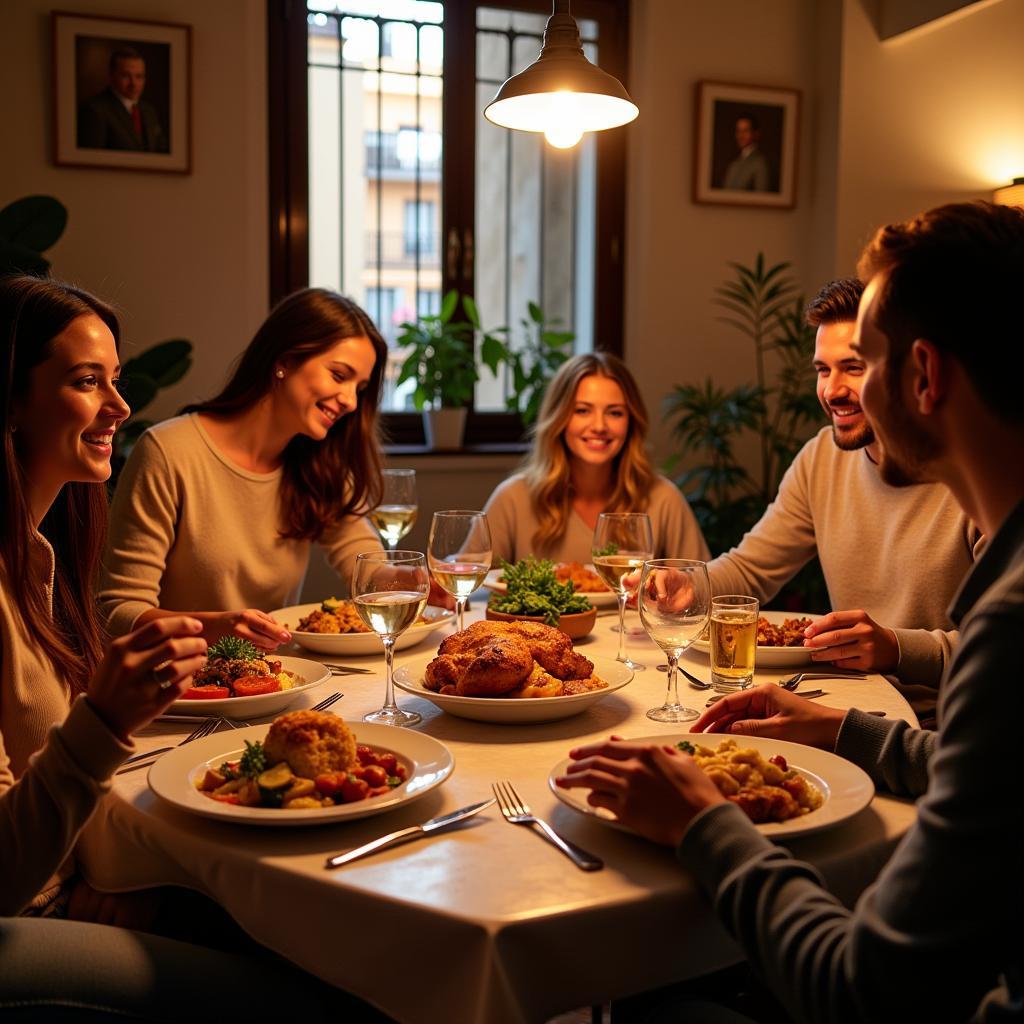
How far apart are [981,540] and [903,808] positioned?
106 centimetres

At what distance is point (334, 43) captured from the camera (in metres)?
4.59

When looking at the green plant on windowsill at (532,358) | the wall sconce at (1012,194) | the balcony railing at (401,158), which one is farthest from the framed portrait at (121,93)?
the wall sconce at (1012,194)

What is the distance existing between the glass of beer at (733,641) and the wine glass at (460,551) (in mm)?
418

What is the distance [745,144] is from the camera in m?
4.89

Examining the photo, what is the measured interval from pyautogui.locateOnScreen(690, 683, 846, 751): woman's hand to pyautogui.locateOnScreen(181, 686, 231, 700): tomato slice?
2.24 ft

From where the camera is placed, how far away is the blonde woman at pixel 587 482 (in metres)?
3.21

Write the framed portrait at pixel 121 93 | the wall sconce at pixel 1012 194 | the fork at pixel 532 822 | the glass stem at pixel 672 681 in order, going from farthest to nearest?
the wall sconce at pixel 1012 194 → the framed portrait at pixel 121 93 → the glass stem at pixel 672 681 → the fork at pixel 532 822

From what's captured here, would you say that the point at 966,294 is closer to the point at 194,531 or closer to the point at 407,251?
the point at 194,531

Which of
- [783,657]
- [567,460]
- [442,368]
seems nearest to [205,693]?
[783,657]

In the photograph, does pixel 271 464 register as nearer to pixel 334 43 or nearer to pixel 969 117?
pixel 334 43

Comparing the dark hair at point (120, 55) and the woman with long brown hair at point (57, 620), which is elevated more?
the dark hair at point (120, 55)

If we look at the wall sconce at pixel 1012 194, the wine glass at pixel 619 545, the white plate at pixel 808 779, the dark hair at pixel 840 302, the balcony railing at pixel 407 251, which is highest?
the wall sconce at pixel 1012 194

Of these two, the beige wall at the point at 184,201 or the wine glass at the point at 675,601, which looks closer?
the wine glass at the point at 675,601

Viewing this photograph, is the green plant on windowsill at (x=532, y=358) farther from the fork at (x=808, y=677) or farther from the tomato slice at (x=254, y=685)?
the tomato slice at (x=254, y=685)
